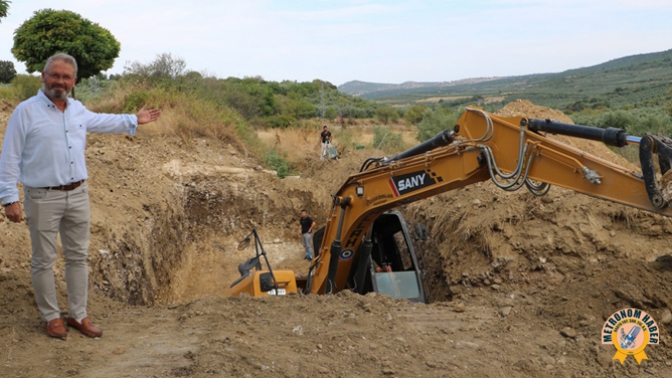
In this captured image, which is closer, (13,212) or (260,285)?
(13,212)

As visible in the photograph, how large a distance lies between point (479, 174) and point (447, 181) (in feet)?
1.18

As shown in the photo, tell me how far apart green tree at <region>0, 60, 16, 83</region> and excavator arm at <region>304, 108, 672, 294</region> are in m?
24.1

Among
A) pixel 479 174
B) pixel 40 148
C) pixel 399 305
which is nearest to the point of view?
pixel 40 148

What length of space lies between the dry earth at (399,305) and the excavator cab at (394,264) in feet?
2.47

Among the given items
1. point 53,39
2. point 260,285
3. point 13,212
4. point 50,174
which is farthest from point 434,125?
point 13,212

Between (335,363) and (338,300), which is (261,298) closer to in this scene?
(338,300)

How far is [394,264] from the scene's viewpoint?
29.8 feet

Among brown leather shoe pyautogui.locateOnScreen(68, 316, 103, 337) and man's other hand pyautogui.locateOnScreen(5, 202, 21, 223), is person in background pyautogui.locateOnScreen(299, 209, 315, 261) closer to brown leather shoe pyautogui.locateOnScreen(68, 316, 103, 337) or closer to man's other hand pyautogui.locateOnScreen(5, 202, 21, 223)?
brown leather shoe pyautogui.locateOnScreen(68, 316, 103, 337)

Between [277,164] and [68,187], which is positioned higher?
[68,187]

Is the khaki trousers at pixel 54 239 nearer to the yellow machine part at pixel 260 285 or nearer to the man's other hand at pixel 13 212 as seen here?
the man's other hand at pixel 13 212

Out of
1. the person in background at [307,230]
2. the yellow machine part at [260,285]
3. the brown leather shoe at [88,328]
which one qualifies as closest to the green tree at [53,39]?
the person in background at [307,230]

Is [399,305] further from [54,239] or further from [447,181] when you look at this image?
[54,239]

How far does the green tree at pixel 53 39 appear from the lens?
50.9 ft

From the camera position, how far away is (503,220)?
897cm
